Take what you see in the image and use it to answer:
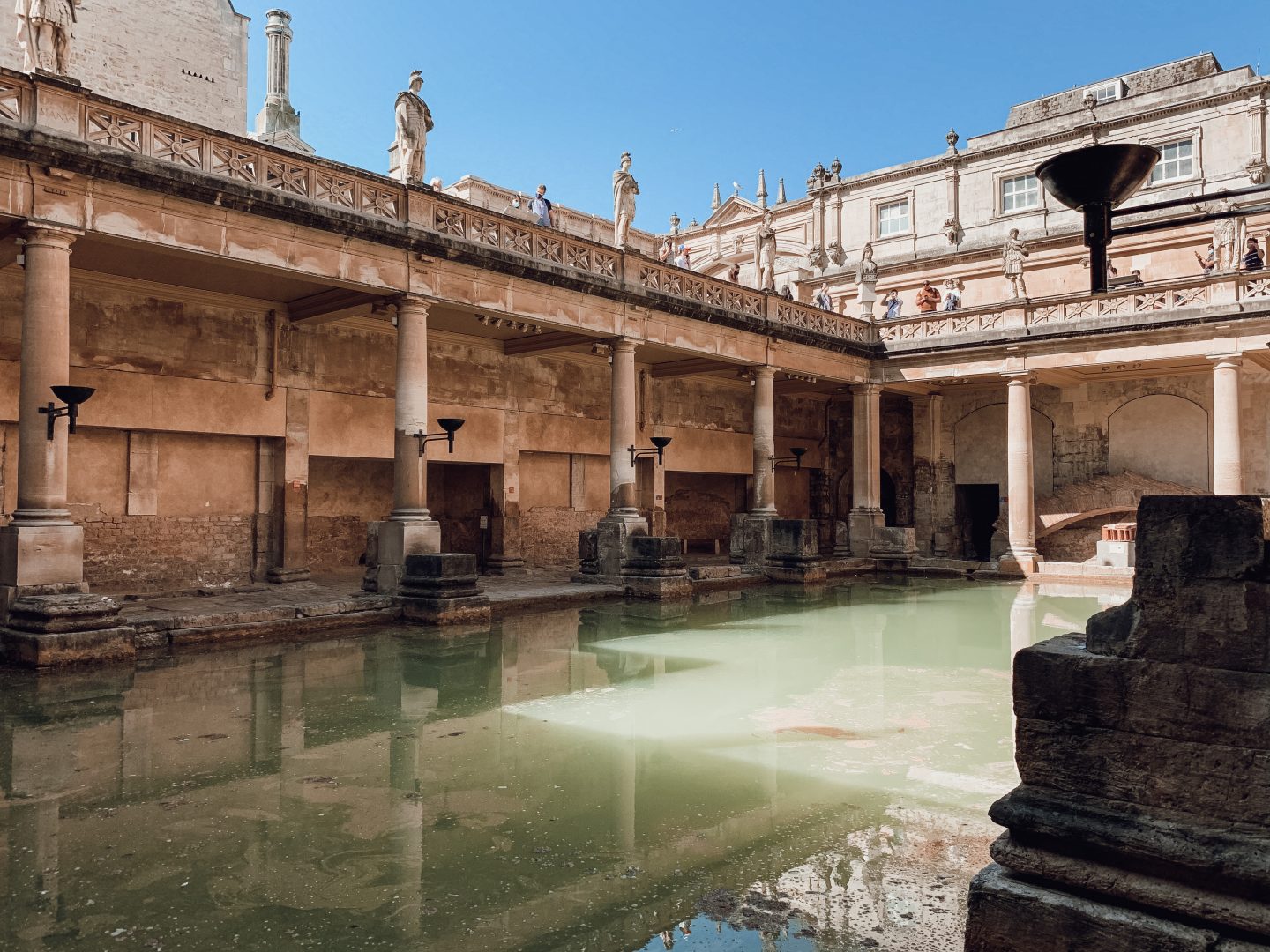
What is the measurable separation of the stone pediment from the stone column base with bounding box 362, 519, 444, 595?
908 inches

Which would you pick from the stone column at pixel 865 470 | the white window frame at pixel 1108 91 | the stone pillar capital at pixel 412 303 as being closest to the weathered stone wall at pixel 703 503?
the stone column at pixel 865 470

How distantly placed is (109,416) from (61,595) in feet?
16.1

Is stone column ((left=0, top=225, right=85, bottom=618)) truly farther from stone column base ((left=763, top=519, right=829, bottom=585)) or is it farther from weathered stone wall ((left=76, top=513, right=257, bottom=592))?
stone column base ((left=763, top=519, right=829, bottom=585))

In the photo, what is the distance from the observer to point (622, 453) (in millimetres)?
15922

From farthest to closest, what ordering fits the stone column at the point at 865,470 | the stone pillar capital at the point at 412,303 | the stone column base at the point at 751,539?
1. the stone column at the point at 865,470
2. the stone column base at the point at 751,539
3. the stone pillar capital at the point at 412,303

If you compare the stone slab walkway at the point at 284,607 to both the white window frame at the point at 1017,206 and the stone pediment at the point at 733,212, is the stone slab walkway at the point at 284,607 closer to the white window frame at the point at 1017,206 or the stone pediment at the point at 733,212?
the white window frame at the point at 1017,206

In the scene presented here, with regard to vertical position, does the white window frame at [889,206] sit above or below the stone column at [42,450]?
above

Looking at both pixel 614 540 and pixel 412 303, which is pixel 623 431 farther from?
pixel 412 303

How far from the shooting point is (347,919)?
3229 millimetres

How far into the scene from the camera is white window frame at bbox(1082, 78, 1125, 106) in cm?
2722

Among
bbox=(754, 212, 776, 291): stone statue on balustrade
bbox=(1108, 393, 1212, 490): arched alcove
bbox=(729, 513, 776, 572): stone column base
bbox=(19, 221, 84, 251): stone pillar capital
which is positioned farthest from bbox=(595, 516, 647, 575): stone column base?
bbox=(1108, 393, 1212, 490): arched alcove

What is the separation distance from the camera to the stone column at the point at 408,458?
41.4ft

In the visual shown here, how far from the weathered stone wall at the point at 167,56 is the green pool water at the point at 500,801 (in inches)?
750

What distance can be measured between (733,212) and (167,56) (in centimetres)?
1920
